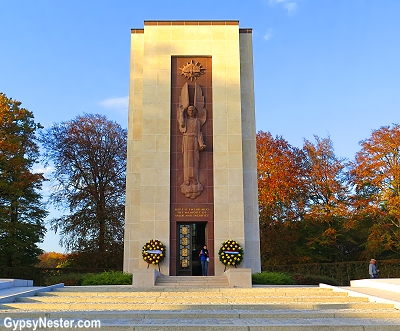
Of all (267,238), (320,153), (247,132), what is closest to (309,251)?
(267,238)

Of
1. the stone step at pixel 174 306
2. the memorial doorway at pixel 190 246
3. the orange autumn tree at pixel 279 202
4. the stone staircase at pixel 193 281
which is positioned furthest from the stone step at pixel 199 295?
the orange autumn tree at pixel 279 202

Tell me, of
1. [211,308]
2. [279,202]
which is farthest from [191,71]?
[211,308]

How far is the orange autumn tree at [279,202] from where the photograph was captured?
118 ft

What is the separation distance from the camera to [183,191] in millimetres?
24281

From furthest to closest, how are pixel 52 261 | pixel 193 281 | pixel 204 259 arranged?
pixel 52 261 → pixel 204 259 → pixel 193 281

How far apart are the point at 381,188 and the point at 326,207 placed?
404cm

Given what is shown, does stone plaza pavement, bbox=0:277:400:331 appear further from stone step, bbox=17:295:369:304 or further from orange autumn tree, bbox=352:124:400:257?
orange autumn tree, bbox=352:124:400:257

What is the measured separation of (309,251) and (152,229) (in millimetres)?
16136

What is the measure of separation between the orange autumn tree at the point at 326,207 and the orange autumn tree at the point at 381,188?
151 centimetres

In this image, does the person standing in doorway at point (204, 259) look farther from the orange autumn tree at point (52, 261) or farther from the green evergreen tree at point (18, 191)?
the orange autumn tree at point (52, 261)

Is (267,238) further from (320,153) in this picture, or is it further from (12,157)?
(12,157)

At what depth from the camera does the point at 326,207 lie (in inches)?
1378

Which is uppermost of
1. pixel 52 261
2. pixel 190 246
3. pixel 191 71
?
pixel 191 71

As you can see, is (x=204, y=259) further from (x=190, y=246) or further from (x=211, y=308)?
(x=211, y=308)
